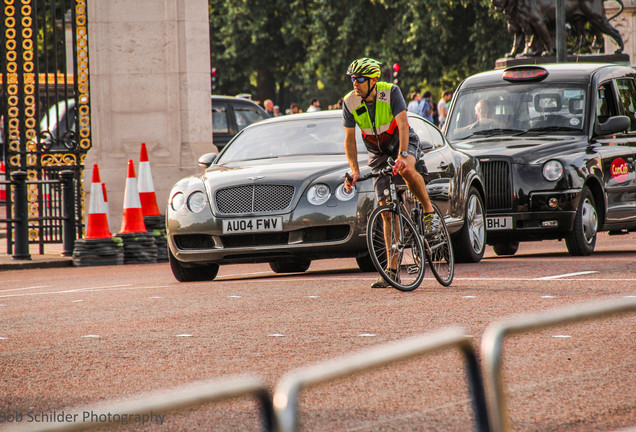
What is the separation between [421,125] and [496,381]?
927 cm

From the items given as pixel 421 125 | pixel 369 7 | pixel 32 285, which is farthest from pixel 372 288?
pixel 369 7

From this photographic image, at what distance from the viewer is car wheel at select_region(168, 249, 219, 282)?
10.9 metres

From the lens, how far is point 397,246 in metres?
9.12

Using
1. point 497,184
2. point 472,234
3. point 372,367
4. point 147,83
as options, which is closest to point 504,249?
point 497,184

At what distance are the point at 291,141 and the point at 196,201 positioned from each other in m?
1.43

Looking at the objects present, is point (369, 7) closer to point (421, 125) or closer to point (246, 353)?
point (421, 125)

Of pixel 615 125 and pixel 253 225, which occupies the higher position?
pixel 615 125

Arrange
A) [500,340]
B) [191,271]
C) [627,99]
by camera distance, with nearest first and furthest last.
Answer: [500,340], [191,271], [627,99]

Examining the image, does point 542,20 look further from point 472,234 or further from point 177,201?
point 177,201

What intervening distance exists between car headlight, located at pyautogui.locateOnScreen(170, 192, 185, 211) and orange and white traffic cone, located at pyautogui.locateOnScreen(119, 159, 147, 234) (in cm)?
354

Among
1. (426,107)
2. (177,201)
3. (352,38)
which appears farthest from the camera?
(352,38)

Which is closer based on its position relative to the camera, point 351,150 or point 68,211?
point 351,150

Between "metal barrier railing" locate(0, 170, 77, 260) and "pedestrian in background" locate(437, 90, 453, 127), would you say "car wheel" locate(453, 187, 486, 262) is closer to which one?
"metal barrier railing" locate(0, 170, 77, 260)

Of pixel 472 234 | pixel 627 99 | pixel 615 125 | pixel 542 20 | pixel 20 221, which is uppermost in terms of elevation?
pixel 542 20
